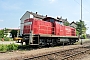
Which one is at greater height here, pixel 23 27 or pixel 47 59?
pixel 23 27

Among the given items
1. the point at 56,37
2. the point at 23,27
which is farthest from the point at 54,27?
the point at 23,27

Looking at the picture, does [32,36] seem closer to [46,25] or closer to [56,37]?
[46,25]

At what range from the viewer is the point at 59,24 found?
18984mm

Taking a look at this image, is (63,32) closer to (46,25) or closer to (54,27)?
(54,27)

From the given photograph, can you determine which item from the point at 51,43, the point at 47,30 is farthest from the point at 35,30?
the point at 51,43

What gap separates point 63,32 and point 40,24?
5.11 m

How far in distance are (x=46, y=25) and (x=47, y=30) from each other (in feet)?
2.03

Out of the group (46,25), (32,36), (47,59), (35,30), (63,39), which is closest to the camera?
(47,59)

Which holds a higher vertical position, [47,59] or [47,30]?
[47,30]

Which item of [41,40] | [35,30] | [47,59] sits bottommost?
[47,59]

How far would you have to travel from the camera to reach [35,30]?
15.6 m

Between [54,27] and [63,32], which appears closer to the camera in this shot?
[54,27]

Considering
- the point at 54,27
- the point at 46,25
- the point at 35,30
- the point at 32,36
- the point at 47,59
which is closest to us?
the point at 47,59

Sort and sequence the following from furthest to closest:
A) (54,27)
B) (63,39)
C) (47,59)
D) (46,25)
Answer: (63,39)
(54,27)
(46,25)
(47,59)
